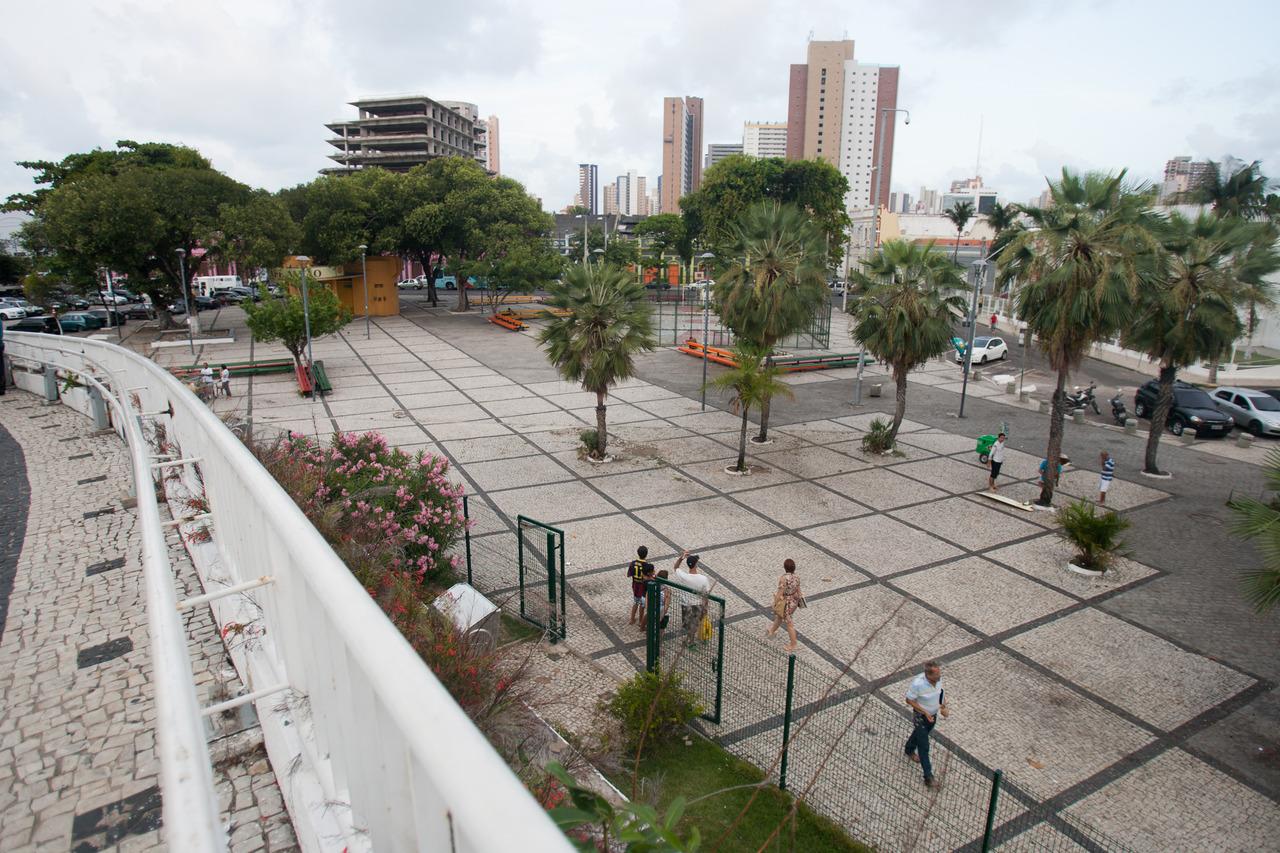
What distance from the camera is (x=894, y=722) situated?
830 cm

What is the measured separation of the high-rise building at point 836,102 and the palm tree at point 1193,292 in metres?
146

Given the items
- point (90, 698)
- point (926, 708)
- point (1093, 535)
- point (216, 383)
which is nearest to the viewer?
point (90, 698)

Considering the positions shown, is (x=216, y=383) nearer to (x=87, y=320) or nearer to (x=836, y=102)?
(x=87, y=320)

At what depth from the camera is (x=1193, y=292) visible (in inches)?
634

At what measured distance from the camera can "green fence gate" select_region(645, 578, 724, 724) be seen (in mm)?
8570

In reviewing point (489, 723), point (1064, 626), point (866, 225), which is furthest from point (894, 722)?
point (866, 225)

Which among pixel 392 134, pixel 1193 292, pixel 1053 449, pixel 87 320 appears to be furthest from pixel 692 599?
pixel 392 134

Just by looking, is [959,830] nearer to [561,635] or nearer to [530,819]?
[561,635]

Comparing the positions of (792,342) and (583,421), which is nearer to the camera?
(583,421)

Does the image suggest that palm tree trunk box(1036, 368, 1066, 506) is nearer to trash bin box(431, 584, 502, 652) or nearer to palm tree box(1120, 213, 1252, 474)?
palm tree box(1120, 213, 1252, 474)

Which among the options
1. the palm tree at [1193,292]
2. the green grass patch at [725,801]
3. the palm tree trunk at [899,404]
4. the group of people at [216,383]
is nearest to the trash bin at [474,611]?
the green grass patch at [725,801]

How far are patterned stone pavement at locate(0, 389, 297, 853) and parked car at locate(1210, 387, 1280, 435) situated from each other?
26.5 m

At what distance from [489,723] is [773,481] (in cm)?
1288

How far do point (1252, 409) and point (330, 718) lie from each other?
27.5 m
